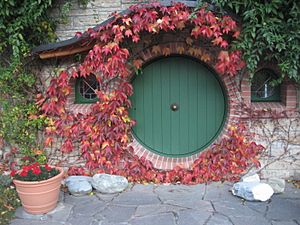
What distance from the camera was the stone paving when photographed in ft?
10.6

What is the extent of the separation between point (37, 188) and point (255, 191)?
258cm

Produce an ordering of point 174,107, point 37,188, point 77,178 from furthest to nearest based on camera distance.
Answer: point 174,107
point 77,178
point 37,188

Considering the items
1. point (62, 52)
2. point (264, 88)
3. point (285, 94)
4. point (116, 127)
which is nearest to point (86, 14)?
point (62, 52)

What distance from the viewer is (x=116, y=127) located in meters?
4.19

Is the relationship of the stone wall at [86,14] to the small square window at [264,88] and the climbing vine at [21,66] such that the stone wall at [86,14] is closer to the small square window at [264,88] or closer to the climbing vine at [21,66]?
the climbing vine at [21,66]

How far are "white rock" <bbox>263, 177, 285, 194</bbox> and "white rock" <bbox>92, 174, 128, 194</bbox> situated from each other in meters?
1.97

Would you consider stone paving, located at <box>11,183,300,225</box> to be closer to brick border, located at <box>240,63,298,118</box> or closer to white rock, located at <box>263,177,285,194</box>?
white rock, located at <box>263,177,285,194</box>

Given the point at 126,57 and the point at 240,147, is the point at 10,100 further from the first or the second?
the point at 240,147

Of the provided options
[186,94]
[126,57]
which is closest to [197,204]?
[186,94]

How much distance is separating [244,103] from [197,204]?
5.34 ft

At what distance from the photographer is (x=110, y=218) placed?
3.30 m

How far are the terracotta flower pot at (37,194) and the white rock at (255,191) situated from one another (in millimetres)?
2277

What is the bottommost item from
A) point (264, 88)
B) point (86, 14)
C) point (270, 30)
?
point (264, 88)

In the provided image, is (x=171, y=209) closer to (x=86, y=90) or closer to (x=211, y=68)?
(x=211, y=68)
